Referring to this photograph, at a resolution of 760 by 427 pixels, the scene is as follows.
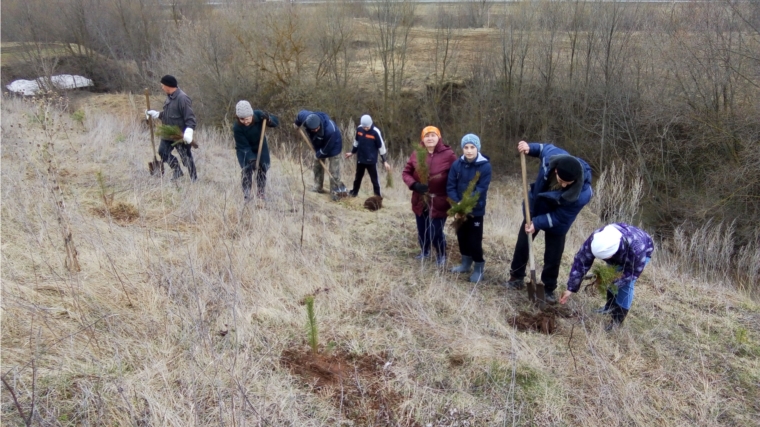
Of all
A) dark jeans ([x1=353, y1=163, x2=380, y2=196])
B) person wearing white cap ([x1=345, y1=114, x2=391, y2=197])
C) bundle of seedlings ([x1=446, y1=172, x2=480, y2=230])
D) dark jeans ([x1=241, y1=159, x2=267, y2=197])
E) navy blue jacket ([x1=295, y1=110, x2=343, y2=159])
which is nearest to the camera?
bundle of seedlings ([x1=446, y1=172, x2=480, y2=230])

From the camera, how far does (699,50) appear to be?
10.3 m

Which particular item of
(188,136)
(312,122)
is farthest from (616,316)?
→ (188,136)

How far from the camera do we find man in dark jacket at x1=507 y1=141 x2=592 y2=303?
3.44m

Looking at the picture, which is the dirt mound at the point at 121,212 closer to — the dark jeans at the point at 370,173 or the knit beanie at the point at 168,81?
the knit beanie at the point at 168,81

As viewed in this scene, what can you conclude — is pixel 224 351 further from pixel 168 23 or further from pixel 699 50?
pixel 168 23

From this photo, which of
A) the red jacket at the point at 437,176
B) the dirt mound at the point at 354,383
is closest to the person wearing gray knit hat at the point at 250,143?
the red jacket at the point at 437,176

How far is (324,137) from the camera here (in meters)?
6.05

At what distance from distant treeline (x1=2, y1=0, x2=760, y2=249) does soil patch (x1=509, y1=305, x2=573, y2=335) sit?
7.76m

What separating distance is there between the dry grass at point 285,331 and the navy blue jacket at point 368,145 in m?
1.52

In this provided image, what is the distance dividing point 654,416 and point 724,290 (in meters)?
3.03

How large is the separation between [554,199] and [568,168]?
342mm

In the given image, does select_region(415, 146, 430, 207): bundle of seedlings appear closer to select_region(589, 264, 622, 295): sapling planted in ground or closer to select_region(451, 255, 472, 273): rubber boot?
select_region(451, 255, 472, 273): rubber boot

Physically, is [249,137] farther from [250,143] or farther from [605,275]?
[605,275]

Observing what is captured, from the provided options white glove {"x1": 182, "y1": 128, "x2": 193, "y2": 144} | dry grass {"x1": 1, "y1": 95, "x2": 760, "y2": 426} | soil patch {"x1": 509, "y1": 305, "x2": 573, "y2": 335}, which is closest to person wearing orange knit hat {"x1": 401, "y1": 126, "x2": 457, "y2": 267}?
dry grass {"x1": 1, "y1": 95, "x2": 760, "y2": 426}
